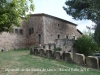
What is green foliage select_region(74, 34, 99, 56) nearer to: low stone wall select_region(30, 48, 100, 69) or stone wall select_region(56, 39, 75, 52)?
stone wall select_region(56, 39, 75, 52)

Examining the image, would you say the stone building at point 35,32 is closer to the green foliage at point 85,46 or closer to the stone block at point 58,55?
the green foliage at point 85,46

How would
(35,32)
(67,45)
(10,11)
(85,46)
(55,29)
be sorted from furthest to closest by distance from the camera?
(55,29)
(35,32)
(85,46)
(67,45)
(10,11)

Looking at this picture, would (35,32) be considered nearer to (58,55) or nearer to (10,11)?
(58,55)

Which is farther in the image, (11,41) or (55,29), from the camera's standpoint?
(55,29)

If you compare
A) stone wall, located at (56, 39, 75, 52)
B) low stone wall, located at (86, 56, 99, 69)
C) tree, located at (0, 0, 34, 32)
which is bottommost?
low stone wall, located at (86, 56, 99, 69)

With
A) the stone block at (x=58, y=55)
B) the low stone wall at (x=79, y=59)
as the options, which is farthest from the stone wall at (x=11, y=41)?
the low stone wall at (x=79, y=59)

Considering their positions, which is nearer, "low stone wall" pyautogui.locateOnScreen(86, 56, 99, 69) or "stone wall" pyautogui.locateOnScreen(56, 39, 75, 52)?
"low stone wall" pyautogui.locateOnScreen(86, 56, 99, 69)

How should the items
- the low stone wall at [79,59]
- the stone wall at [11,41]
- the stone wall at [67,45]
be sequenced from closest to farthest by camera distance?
1. the low stone wall at [79,59]
2. the stone wall at [67,45]
3. the stone wall at [11,41]

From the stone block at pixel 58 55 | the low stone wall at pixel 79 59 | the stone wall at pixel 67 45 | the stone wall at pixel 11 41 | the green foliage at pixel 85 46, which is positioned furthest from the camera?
the green foliage at pixel 85 46

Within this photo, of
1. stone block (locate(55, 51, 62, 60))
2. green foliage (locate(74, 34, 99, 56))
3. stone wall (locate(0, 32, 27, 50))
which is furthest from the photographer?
green foliage (locate(74, 34, 99, 56))

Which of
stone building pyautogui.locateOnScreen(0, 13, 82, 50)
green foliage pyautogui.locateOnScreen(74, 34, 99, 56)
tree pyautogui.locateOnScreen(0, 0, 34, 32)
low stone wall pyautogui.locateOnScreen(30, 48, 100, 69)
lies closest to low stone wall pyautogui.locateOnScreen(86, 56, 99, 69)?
low stone wall pyautogui.locateOnScreen(30, 48, 100, 69)

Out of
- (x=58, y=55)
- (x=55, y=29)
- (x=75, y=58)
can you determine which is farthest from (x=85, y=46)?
(x=75, y=58)

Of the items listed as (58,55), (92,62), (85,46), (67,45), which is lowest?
(92,62)

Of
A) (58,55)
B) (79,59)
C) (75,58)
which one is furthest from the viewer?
(58,55)
